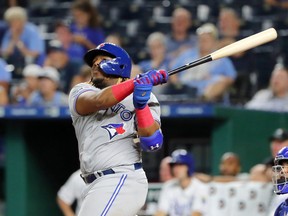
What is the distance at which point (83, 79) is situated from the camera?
9742 mm

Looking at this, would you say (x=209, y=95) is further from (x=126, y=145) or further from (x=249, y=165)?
(x=126, y=145)

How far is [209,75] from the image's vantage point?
9.71 m

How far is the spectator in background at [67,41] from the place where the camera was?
425 inches

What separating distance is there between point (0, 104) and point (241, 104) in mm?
2487

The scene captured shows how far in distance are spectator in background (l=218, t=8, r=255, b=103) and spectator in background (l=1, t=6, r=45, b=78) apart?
211 centimetres

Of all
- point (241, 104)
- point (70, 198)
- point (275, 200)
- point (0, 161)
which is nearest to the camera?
point (275, 200)

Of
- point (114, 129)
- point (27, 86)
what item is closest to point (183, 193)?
point (27, 86)

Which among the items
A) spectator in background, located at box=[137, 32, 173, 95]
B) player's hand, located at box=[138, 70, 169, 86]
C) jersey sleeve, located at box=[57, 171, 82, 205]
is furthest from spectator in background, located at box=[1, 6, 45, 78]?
player's hand, located at box=[138, 70, 169, 86]

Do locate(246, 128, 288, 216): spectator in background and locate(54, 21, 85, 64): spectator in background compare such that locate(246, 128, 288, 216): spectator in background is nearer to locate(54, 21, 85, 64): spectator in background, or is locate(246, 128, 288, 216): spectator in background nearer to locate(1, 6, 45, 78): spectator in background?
locate(54, 21, 85, 64): spectator in background

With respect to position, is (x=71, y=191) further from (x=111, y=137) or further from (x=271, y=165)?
(x=111, y=137)

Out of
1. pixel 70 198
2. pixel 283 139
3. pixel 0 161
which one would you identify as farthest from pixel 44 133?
pixel 283 139

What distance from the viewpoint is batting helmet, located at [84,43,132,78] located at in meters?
5.16

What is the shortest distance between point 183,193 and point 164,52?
220 cm

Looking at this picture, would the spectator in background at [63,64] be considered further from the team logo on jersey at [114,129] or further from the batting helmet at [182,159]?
the team logo on jersey at [114,129]
